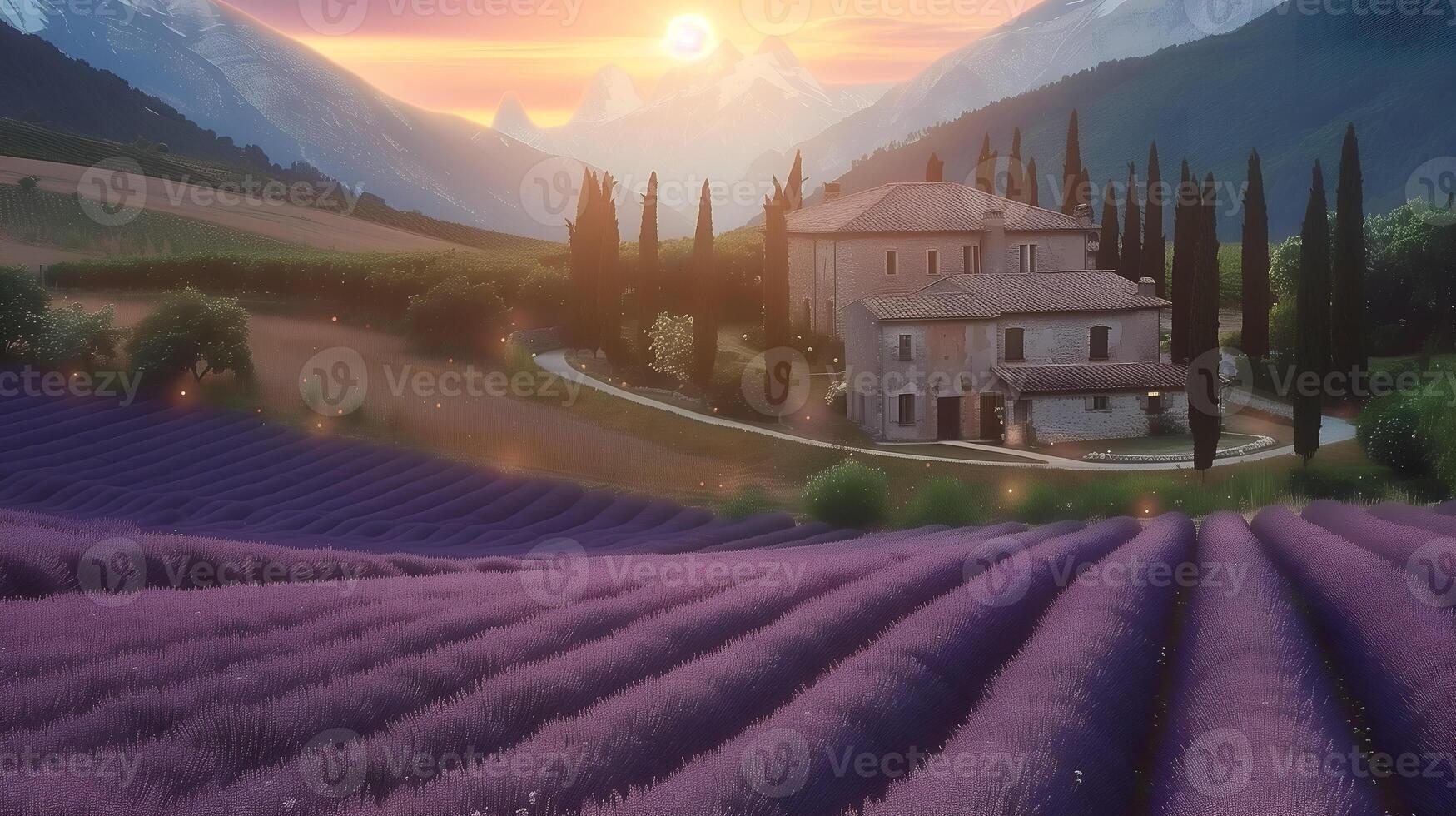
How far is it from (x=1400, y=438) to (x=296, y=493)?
24.4 meters

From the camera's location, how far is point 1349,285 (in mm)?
34531

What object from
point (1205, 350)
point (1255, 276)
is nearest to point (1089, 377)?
point (1205, 350)

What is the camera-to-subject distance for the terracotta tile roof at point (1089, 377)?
1313 inches

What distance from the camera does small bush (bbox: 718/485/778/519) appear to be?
22.3 m

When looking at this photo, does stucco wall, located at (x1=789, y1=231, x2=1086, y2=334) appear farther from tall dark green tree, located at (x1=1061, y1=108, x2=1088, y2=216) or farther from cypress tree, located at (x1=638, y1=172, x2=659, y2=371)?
tall dark green tree, located at (x1=1061, y1=108, x2=1088, y2=216)

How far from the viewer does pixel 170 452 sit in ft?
72.6

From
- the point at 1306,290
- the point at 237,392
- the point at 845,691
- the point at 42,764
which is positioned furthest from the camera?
the point at 1306,290

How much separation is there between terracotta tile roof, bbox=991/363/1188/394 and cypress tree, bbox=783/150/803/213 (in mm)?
19643

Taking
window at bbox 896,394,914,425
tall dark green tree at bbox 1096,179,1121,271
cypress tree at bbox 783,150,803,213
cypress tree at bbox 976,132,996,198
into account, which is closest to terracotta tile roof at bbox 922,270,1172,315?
window at bbox 896,394,914,425

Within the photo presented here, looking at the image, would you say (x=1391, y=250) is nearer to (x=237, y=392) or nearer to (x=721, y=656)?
(x=237, y=392)

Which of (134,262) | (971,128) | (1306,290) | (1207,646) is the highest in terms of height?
(971,128)

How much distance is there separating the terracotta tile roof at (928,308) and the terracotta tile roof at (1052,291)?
0.67 meters

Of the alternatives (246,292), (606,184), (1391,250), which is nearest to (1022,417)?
(606,184)

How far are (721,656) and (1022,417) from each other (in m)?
27.9
